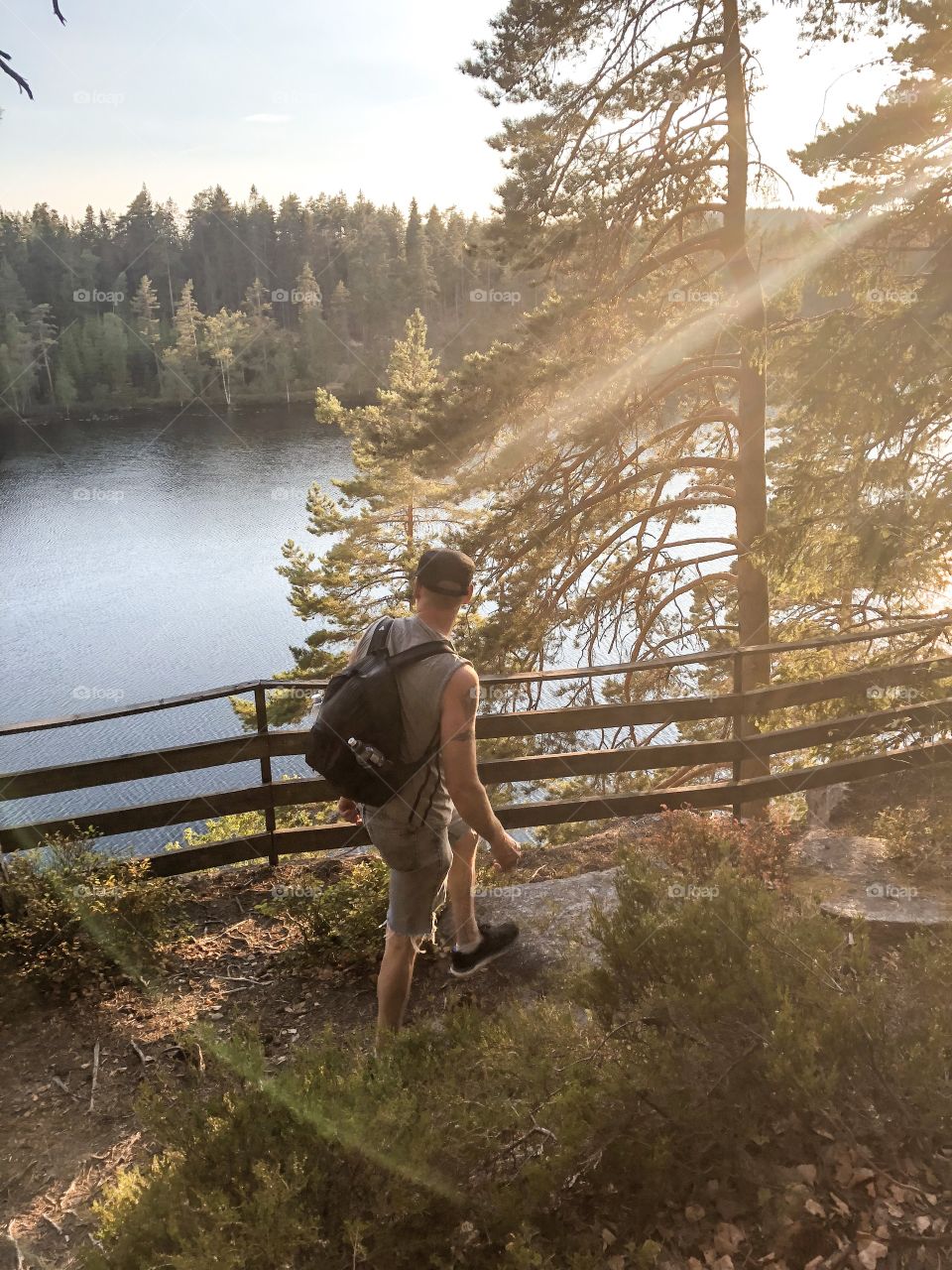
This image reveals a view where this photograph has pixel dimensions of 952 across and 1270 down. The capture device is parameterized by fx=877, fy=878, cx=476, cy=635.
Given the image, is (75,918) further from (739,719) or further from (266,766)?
(739,719)

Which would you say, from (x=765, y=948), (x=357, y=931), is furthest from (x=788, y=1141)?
(x=357, y=931)

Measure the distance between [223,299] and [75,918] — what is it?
102454 mm

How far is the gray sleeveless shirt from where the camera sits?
316 cm

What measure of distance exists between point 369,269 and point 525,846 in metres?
86.1

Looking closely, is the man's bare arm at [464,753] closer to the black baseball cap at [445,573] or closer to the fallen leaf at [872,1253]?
the black baseball cap at [445,573]

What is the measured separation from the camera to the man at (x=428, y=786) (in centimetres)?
316

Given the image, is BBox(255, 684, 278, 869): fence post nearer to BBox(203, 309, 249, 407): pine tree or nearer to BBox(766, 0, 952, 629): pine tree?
BBox(766, 0, 952, 629): pine tree

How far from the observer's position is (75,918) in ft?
14.3

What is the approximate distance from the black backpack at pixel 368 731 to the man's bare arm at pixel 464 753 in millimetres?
91

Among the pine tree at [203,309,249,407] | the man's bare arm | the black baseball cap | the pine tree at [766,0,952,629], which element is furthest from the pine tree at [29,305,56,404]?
the man's bare arm

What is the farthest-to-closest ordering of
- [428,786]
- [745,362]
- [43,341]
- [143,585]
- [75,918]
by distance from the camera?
1. [43,341]
2. [143,585]
3. [745,362]
4. [75,918]
5. [428,786]

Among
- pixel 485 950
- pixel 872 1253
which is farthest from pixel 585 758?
pixel 872 1253

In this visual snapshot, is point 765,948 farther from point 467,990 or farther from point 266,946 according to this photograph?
point 266,946

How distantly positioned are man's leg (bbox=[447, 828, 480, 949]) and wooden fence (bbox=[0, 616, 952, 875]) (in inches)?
47.6
